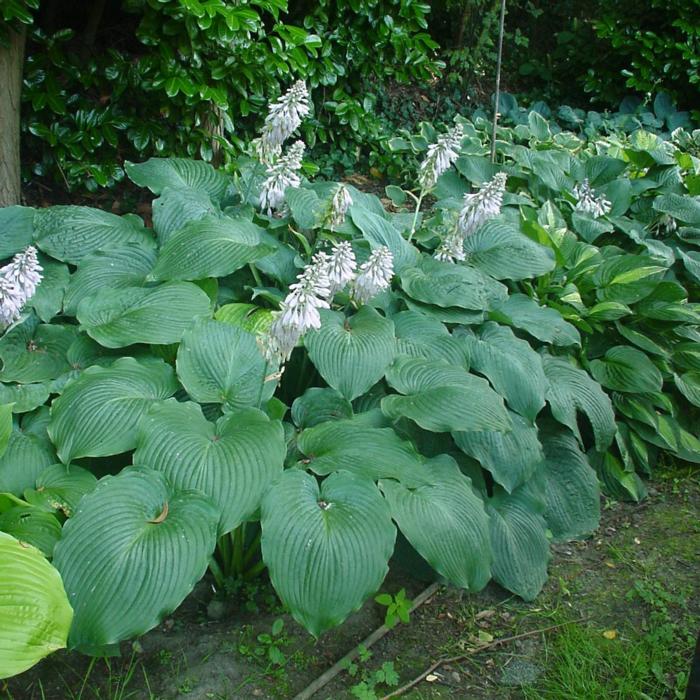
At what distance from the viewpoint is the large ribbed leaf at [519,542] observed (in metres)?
2.82

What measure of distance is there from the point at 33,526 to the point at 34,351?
924mm

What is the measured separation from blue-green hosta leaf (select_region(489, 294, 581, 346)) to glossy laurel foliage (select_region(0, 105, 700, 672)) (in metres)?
0.01

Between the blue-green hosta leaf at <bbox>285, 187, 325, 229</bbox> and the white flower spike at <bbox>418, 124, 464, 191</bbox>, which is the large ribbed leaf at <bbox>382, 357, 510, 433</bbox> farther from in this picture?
the white flower spike at <bbox>418, 124, 464, 191</bbox>

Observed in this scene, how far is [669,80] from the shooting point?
7.84m

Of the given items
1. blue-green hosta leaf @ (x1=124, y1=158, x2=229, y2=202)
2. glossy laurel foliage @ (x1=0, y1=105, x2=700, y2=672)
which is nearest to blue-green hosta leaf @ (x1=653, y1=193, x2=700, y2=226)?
glossy laurel foliage @ (x1=0, y1=105, x2=700, y2=672)

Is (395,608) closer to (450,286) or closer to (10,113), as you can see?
(450,286)

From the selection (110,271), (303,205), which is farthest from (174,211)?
(303,205)

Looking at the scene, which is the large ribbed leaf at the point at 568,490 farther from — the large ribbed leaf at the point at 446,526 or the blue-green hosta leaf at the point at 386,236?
the blue-green hosta leaf at the point at 386,236

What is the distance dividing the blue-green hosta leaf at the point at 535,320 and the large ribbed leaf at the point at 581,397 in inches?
4.2

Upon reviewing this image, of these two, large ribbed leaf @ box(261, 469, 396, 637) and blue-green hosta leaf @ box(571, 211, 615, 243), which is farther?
blue-green hosta leaf @ box(571, 211, 615, 243)

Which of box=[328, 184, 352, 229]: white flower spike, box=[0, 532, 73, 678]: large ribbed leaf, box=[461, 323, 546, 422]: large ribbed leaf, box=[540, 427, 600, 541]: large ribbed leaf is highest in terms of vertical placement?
box=[328, 184, 352, 229]: white flower spike

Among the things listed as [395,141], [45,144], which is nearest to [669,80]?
[395,141]

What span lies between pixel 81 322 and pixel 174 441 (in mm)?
749

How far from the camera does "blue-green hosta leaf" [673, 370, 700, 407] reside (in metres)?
3.74
